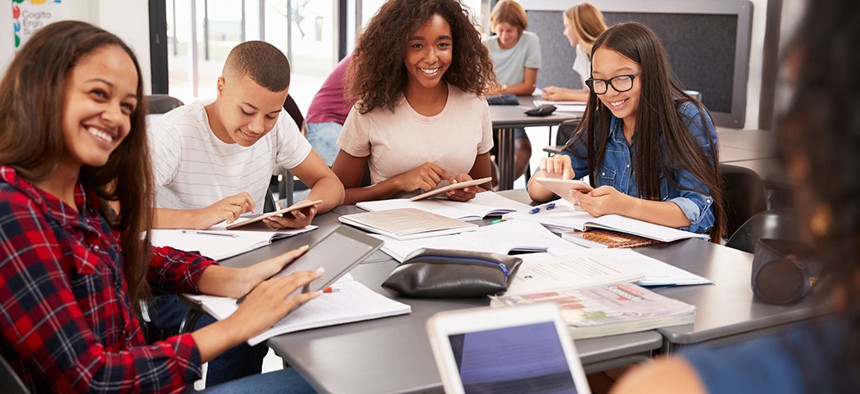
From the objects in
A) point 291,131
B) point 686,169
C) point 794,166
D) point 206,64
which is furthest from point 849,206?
point 206,64

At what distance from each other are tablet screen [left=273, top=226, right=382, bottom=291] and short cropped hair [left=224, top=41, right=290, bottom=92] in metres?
0.61

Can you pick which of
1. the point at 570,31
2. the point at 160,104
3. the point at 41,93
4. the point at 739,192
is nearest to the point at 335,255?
the point at 41,93

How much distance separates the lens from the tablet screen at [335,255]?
4.99 feet

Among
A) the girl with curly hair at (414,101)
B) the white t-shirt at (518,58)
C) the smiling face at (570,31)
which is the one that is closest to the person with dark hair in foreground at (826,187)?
the girl with curly hair at (414,101)

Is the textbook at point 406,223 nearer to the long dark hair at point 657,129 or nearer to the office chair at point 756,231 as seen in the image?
the long dark hair at point 657,129

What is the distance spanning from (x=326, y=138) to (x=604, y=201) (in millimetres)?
1831

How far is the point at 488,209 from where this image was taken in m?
2.31

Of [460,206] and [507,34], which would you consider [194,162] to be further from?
[507,34]

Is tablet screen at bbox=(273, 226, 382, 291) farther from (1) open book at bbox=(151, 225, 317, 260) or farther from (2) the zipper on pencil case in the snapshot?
(1) open book at bbox=(151, 225, 317, 260)

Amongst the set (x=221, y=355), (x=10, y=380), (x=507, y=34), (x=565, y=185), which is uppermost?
(x=507, y=34)

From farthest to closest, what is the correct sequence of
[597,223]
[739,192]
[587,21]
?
[587,21]
[739,192]
[597,223]

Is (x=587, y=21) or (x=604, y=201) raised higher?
(x=587, y=21)

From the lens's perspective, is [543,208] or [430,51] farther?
[430,51]

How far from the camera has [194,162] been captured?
89.8 inches
